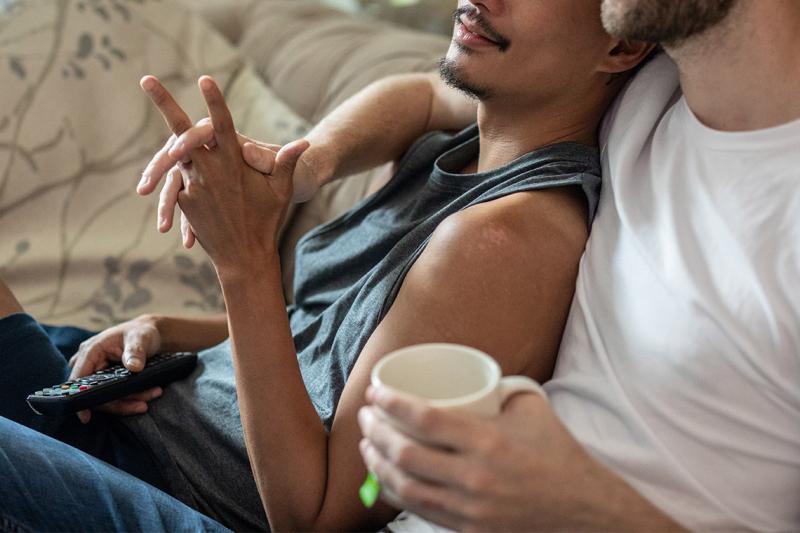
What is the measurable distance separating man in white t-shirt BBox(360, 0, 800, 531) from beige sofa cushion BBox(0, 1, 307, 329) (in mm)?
919

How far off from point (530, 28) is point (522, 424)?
594 mm

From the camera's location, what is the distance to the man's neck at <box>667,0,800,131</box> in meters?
0.96

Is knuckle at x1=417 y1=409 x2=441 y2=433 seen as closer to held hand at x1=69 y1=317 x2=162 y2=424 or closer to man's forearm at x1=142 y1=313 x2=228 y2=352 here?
held hand at x1=69 y1=317 x2=162 y2=424

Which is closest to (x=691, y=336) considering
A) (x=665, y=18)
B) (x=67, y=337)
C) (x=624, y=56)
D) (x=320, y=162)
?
(x=665, y=18)

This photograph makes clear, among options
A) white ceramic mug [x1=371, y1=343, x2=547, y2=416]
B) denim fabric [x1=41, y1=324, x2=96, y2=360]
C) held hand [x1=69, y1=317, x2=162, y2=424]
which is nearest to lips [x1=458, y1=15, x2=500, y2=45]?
white ceramic mug [x1=371, y1=343, x2=547, y2=416]

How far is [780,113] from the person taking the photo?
0.96 m

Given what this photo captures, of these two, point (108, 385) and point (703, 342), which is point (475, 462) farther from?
point (108, 385)

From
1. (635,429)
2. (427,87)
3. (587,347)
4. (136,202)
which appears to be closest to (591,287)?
(587,347)

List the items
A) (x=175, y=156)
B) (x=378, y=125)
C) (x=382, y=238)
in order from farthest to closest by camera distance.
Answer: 1. (x=378, y=125)
2. (x=382, y=238)
3. (x=175, y=156)

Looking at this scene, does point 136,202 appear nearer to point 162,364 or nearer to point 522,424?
point 162,364

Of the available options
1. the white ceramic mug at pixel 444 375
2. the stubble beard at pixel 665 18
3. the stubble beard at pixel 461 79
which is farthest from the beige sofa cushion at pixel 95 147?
the white ceramic mug at pixel 444 375

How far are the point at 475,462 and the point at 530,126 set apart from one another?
0.61 m

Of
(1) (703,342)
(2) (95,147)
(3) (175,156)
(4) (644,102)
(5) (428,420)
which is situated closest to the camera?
(5) (428,420)

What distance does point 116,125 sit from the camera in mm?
1882
